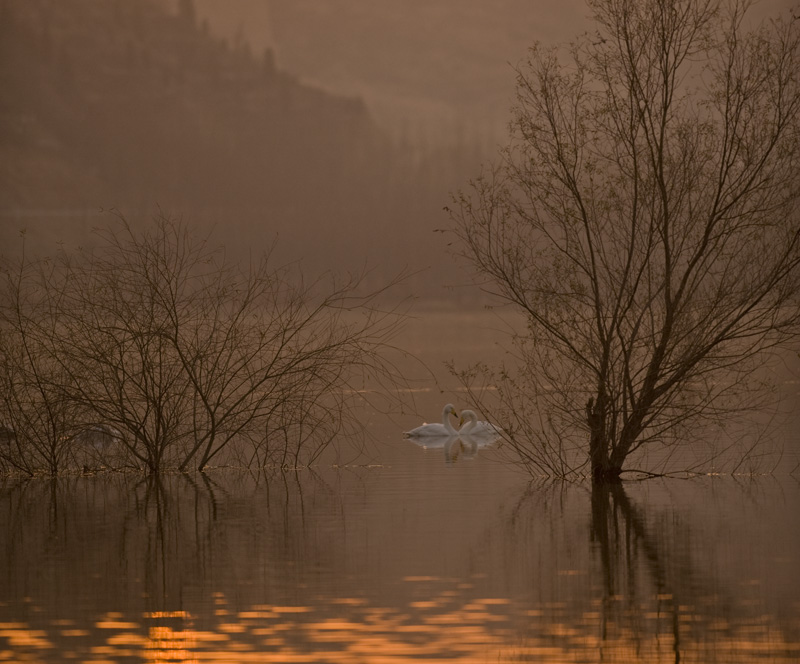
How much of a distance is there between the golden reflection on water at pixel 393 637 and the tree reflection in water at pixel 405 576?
23 millimetres

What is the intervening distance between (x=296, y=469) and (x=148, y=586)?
39.0 feet

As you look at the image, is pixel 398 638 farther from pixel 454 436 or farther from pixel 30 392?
pixel 454 436

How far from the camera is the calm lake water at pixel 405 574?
314 inches

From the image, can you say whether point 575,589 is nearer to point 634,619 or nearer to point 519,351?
point 634,619

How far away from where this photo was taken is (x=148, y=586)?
10258 millimetres

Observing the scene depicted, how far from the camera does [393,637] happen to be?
26.7 ft

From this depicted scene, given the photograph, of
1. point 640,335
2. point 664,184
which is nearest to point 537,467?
point 640,335

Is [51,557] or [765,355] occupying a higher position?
[765,355]

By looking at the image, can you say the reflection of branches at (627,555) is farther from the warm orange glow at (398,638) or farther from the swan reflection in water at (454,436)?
the swan reflection in water at (454,436)

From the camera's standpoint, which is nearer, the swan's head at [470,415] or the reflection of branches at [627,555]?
the reflection of branches at [627,555]

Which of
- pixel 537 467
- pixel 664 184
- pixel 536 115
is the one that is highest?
pixel 536 115

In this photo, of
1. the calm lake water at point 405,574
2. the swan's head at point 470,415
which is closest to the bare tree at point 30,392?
the calm lake water at point 405,574

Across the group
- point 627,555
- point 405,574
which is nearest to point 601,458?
point 627,555

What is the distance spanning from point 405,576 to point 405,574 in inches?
3.7
